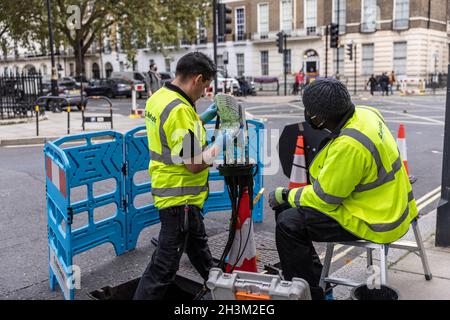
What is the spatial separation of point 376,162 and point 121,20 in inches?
1342

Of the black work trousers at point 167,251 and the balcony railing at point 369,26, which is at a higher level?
the balcony railing at point 369,26

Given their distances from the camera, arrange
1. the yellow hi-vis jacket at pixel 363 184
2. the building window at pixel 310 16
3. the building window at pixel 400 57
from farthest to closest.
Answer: the building window at pixel 310 16, the building window at pixel 400 57, the yellow hi-vis jacket at pixel 363 184

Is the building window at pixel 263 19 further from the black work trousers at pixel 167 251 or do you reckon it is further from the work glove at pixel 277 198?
the black work trousers at pixel 167 251

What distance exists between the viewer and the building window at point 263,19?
157 feet

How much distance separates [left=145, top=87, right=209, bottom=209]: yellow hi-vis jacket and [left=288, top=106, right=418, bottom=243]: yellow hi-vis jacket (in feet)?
2.34

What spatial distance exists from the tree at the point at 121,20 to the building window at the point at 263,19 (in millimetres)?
11747

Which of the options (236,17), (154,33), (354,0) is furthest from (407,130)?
(236,17)

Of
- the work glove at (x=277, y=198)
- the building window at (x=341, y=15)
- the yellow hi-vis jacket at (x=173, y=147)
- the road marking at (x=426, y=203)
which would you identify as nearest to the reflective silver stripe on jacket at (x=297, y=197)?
the work glove at (x=277, y=198)

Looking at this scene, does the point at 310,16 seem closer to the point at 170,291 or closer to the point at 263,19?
the point at 263,19

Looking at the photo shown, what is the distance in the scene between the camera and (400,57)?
41344mm

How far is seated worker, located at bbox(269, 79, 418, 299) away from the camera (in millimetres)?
3062

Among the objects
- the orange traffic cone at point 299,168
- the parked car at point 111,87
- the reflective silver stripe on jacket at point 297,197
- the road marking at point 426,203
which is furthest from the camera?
the parked car at point 111,87

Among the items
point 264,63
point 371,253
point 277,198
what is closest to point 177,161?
point 277,198

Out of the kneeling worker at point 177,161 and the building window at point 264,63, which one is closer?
the kneeling worker at point 177,161
